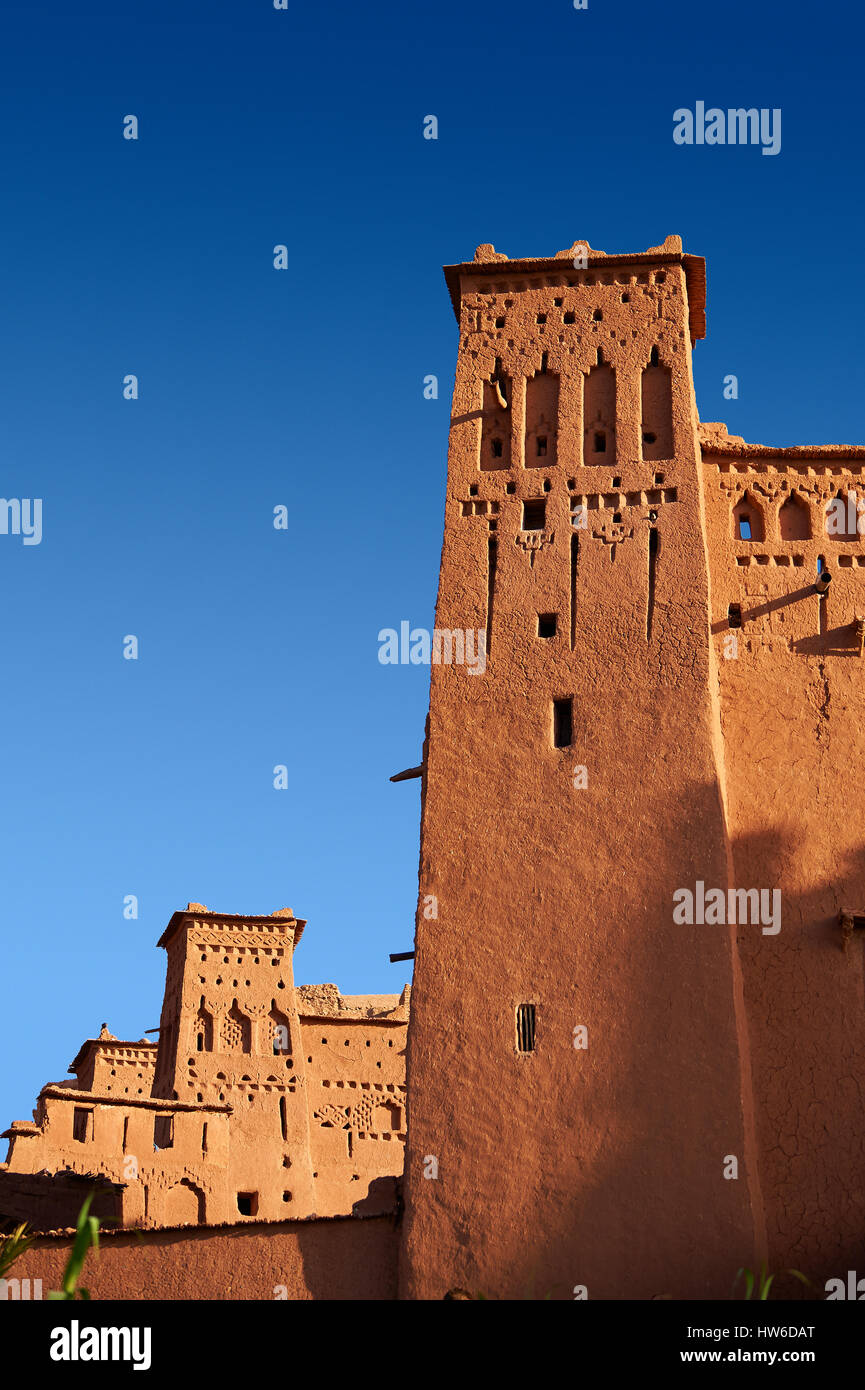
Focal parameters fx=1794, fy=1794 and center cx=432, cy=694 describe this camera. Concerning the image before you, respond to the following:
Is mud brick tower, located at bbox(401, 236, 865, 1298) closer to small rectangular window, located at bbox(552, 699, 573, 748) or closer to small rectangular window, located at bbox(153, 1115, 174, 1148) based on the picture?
small rectangular window, located at bbox(552, 699, 573, 748)

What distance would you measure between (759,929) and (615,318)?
8774mm

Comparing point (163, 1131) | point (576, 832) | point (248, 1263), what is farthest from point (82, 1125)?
point (576, 832)

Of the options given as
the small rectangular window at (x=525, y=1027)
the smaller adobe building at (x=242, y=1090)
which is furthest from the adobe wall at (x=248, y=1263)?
the smaller adobe building at (x=242, y=1090)

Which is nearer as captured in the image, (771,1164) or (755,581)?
(771,1164)

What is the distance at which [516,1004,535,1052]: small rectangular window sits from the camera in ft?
70.2

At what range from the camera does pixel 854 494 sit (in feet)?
82.3

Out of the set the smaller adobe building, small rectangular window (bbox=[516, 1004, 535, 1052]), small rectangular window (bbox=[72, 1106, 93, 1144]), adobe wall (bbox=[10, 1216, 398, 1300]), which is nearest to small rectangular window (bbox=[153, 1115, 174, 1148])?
the smaller adobe building

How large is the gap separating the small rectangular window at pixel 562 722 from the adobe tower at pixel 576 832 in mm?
66

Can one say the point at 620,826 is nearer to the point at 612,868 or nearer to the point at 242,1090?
the point at 612,868
